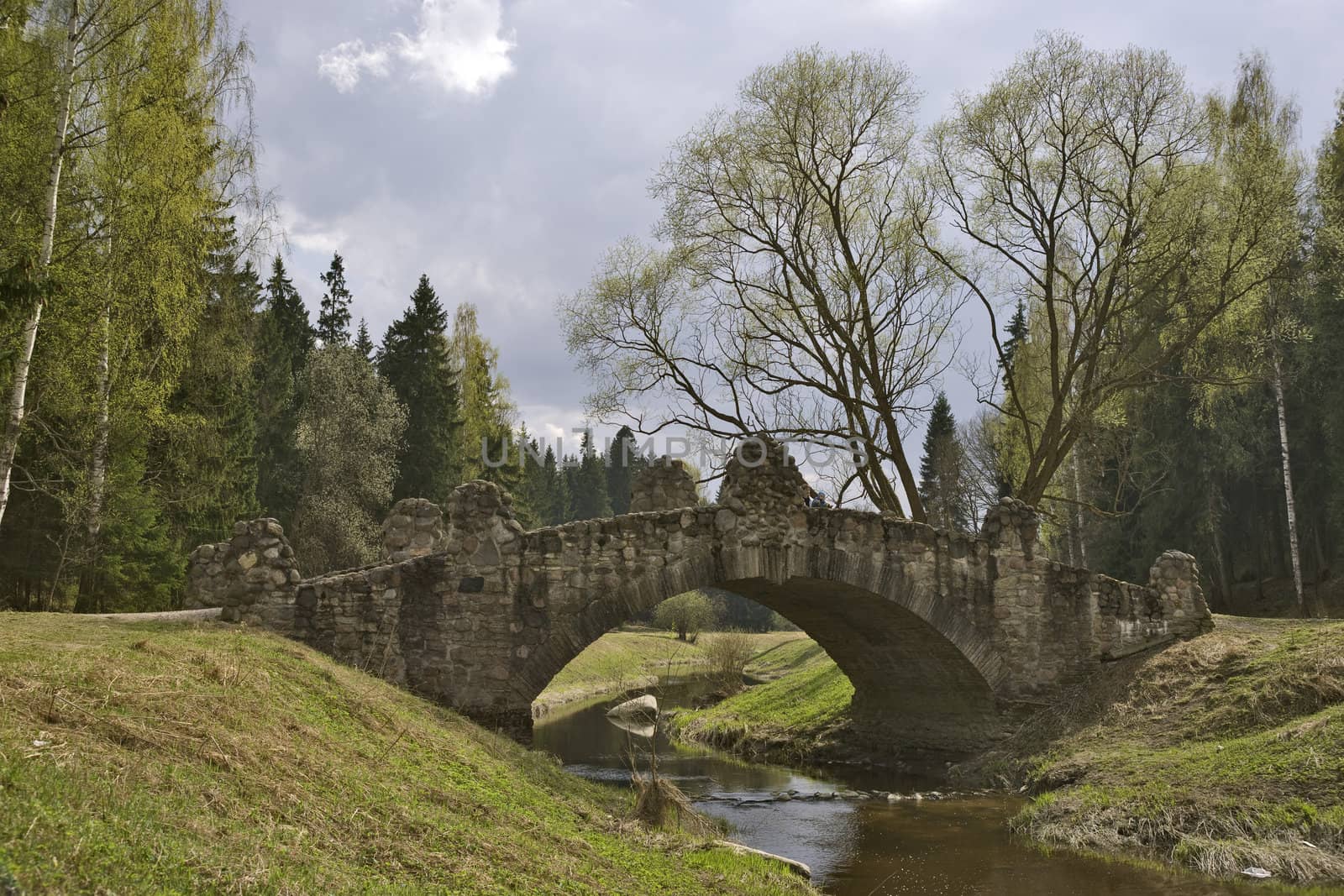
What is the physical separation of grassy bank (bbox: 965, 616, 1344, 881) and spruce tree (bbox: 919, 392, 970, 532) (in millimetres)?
20278

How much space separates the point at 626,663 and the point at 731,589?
22.9 m

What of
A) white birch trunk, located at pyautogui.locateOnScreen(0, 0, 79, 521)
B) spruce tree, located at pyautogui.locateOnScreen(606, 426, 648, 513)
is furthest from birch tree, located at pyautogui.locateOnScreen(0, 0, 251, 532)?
spruce tree, located at pyautogui.locateOnScreen(606, 426, 648, 513)

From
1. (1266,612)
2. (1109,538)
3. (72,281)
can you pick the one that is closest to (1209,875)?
(72,281)

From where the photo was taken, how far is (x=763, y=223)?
64.3 feet

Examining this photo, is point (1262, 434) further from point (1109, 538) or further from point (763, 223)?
point (763, 223)

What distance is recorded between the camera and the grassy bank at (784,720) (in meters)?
19.3

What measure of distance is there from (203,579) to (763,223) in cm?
1266

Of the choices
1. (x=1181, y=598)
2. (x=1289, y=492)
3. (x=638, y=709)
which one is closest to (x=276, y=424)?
(x=638, y=709)

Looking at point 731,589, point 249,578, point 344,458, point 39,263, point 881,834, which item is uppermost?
point 344,458

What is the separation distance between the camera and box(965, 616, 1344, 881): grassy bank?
9258 mm

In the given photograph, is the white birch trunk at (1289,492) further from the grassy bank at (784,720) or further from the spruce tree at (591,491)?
the spruce tree at (591,491)

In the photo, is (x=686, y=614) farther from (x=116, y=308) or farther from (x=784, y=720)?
(x=116, y=308)

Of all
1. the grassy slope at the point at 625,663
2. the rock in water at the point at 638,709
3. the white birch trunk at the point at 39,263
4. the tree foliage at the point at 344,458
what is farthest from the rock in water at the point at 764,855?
the tree foliage at the point at 344,458

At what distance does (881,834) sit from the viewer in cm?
1200
